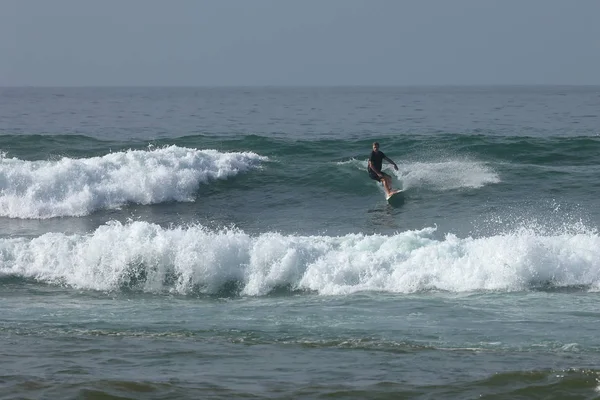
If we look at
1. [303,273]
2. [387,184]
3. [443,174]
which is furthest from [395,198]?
[303,273]

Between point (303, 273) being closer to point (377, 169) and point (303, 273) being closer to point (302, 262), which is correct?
point (302, 262)

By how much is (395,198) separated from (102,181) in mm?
8004

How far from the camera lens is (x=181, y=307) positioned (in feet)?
42.3

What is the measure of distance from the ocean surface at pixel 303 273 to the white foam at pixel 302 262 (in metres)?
0.04

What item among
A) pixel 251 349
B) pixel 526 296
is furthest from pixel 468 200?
pixel 251 349

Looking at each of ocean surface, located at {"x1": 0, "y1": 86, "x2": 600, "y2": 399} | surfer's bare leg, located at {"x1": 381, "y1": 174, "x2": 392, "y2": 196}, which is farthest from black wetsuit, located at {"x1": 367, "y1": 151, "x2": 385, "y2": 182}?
ocean surface, located at {"x1": 0, "y1": 86, "x2": 600, "y2": 399}

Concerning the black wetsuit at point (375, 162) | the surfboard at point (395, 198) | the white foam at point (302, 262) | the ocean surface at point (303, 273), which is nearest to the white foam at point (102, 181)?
the ocean surface at point (303, 273)

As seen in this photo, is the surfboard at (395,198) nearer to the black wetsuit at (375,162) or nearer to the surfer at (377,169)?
the surfer at (377,169)

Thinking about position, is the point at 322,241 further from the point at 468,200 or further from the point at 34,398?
the point at 34,398

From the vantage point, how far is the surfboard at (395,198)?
22266 mm

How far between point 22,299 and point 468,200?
1200cm

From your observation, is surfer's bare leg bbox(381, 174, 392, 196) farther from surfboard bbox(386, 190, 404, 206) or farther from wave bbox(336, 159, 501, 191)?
wave bbox(336, 159, 501, 191)

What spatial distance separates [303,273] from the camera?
14.7 m

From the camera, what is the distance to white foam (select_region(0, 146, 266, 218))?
22.7 m
